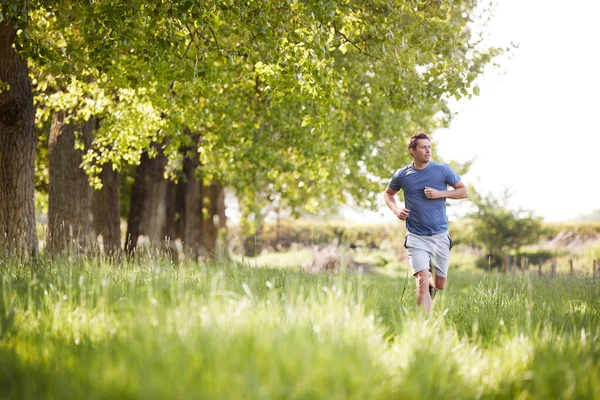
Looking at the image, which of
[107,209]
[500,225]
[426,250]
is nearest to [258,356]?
[426,250]

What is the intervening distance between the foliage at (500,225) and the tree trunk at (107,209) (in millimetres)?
14096

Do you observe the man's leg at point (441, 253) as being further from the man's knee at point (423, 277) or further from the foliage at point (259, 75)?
the foliage at point (259, 75)

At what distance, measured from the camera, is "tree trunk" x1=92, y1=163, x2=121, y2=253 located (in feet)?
50.0

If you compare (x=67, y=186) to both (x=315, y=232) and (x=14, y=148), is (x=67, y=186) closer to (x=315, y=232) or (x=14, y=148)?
(x=14, y=148)

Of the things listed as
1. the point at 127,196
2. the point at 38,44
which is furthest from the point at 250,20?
the point at 127,196

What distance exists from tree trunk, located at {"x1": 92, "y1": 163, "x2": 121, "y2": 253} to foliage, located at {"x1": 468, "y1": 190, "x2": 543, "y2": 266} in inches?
555

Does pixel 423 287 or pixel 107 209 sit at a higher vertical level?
pixel 107 209

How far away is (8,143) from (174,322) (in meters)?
6.86

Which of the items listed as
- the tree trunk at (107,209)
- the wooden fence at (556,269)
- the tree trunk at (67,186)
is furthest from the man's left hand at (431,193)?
the tree trunk at (107,209)

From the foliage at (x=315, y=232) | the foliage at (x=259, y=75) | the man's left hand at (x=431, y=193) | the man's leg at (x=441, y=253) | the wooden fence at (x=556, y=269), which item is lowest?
the wooden fence at (x=556, y=269)

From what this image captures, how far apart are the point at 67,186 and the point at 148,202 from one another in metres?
4.09

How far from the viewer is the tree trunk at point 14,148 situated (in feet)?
32.4

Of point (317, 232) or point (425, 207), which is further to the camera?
point (317, 232)

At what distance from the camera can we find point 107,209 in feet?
50.7
